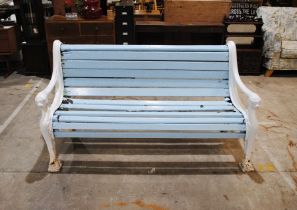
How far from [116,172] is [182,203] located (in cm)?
62

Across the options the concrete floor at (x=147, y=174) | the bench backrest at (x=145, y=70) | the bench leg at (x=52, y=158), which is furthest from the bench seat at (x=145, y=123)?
the concrete floor at (x=147, y=174)

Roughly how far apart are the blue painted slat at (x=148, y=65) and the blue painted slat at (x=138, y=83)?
113 mm

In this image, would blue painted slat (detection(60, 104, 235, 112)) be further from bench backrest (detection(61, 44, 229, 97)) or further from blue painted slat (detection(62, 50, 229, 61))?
blue painted slat (detection(62, 50, 229, 61))

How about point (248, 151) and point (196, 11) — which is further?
point (196, 11)

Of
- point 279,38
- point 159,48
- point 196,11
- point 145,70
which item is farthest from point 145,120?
point 279,38

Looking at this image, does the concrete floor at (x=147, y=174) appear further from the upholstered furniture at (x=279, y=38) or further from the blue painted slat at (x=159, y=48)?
the upholstered furniture at (x=279, y=38)

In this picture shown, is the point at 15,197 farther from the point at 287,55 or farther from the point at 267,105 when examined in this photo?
the point at 287,55

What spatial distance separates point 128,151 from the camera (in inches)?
110

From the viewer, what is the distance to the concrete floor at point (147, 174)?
2219 millimetres

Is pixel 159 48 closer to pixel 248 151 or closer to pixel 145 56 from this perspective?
pixel 145 56

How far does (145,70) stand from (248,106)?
90cm

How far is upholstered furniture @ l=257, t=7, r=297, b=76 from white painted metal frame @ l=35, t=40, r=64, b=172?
340cm

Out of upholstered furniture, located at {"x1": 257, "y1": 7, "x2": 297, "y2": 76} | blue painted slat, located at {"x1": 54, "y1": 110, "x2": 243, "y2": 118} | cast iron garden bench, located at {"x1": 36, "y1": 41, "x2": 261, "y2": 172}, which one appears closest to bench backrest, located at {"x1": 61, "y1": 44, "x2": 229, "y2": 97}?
cast iron garden bench, located at {"x1": 36, "y1": 41, "x2": 261, "y2": 172}

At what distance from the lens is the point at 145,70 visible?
8.57ft
